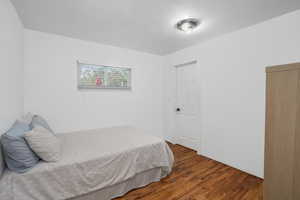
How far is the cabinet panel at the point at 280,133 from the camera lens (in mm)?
949

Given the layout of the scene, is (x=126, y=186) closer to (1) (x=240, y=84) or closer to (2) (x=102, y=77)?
(2) (x=102, y=77)

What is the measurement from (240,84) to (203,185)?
1.72 metres

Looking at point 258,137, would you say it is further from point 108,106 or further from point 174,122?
point 108,106

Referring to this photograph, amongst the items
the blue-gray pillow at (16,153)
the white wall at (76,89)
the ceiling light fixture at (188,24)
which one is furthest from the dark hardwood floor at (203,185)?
the ceiling light fixture at (188,24)

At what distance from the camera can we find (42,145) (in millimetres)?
1377

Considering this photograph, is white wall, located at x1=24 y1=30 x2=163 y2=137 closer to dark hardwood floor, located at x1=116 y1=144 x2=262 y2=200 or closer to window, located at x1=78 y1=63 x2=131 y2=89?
window, located at x1=78 y1=63 x2=131 y2=89

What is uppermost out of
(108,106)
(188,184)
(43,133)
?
(108,106)

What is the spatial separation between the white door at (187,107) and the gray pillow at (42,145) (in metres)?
2.65

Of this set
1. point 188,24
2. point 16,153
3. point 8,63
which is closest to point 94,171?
point 16,153

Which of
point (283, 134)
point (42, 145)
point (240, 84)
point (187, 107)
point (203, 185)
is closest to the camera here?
point (283, 134)

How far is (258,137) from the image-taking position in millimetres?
2092

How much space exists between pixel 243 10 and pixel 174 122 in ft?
8.90

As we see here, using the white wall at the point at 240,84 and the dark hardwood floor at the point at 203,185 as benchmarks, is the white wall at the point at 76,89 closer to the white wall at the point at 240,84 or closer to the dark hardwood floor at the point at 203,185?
the white wall at the point at 240,84

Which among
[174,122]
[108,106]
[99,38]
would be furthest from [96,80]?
[174,122]
